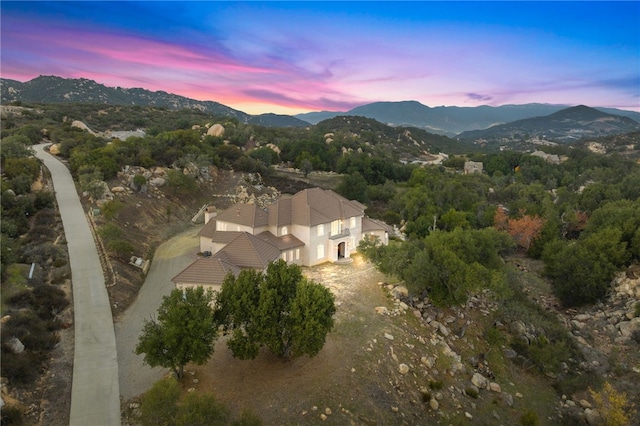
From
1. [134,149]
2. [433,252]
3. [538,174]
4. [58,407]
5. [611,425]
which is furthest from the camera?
[538,174]

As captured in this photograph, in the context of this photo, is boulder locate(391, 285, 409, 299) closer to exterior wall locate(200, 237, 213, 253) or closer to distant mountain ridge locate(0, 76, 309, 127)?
exterior wall locate(200, 237, 213, 253)

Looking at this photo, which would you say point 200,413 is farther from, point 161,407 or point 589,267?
point 589,267

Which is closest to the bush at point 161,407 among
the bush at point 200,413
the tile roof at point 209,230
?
the bush at point 200,413

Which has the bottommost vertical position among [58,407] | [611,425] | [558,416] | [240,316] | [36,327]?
[558,416]

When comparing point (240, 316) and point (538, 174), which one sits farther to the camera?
→ point (538, 174)

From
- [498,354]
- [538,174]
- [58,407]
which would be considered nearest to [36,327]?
[58,407]

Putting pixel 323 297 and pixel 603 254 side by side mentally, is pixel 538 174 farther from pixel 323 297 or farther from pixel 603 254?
pixel 323 297

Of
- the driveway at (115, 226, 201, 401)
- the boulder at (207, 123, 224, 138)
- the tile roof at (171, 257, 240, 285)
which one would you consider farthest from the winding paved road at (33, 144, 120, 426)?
the boulder at (207, 123, 224, 138)
